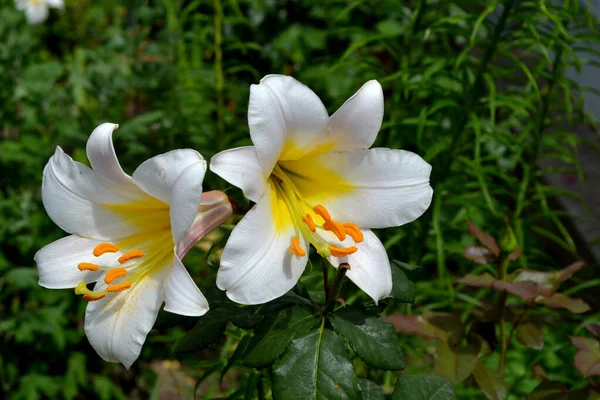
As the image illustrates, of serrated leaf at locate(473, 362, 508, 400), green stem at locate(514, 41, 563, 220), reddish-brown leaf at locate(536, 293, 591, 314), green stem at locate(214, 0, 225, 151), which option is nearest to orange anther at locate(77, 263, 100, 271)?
serrated leaf at locate(473, 362, 508, 400)

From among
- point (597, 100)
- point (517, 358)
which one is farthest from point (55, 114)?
point (597, 100)

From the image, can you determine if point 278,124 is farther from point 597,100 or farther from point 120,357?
point 597,100

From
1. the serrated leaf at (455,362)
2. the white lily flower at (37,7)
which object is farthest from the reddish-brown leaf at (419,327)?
the white lily flower at (37,7)

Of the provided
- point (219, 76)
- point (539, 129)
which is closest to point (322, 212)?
point (539, 129)

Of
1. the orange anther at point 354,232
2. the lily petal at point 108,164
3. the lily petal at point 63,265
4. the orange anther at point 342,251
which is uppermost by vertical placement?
the lily petal at point 108,164

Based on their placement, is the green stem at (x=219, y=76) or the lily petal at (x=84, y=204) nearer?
the lily petal at (x=84, y=204)

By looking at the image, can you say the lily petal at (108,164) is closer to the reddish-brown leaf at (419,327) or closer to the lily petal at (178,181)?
the lily petal at (178,181)

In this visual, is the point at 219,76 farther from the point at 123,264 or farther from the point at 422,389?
the point at 422,389
